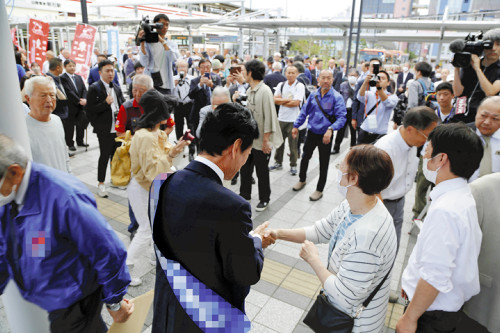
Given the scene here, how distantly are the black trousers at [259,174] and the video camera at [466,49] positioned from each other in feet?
8.50

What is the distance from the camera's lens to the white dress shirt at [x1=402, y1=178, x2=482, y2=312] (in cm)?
156

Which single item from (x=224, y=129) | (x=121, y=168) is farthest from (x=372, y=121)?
(x=224, y=129)

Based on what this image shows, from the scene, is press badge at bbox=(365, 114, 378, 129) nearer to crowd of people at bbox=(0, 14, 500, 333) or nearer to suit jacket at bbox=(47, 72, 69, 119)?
crowd of people at bbox=(0, 14, 500, 333)

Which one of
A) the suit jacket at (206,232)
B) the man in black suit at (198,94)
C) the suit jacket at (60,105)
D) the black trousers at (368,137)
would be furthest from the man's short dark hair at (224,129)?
the suit jacket at (60,105)

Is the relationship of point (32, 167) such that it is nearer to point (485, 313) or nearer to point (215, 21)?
point (485, 313)

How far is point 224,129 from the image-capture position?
5.20ft

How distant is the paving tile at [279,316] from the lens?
2.83m

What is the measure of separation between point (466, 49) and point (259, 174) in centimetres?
294

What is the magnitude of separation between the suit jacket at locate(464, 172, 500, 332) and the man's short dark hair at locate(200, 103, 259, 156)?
1.27m

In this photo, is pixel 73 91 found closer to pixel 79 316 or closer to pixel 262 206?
pixel 262 206

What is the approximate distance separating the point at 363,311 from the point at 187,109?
238 inches

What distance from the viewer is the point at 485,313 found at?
1.78m

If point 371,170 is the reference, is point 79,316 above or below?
below

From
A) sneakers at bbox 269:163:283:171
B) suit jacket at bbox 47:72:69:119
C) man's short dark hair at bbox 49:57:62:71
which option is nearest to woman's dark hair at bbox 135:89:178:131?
sneakers at bbox 269:163:283:171
